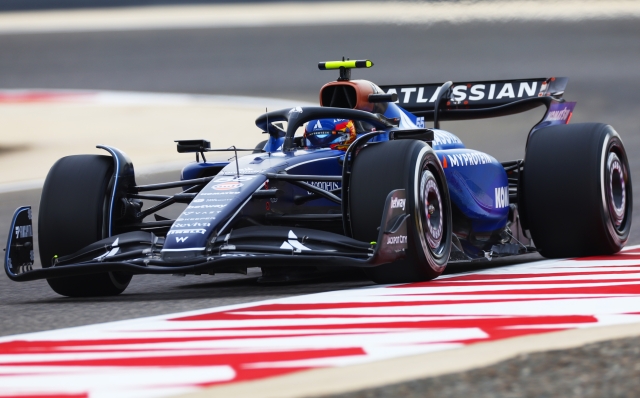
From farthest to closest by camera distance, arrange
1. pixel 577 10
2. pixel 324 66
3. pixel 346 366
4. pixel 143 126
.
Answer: pixel 577 10
pixel 143 126
pixel 324 66
pixel 346 366

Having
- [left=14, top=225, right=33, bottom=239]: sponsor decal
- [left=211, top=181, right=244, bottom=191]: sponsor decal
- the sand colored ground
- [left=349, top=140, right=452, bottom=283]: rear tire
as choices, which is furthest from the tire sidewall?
the sand colored ground

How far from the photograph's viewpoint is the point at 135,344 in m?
4.39

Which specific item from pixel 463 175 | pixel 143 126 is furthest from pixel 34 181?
pixel 463 175

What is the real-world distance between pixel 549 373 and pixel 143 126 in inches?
660

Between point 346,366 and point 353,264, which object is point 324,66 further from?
point 346,366

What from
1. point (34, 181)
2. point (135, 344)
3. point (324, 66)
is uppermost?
point (324, 66)

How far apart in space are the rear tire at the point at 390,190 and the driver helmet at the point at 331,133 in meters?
1.19

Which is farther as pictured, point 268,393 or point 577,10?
point 577,10

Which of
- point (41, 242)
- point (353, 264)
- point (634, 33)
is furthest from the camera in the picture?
point (634, 33)

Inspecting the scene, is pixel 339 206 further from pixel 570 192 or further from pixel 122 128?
pixel 122 128

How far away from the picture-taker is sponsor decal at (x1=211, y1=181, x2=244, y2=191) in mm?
6457

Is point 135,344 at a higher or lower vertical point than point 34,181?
higher

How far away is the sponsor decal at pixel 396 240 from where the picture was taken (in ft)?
19.4

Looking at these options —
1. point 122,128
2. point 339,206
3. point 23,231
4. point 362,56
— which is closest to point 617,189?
point 339,206
